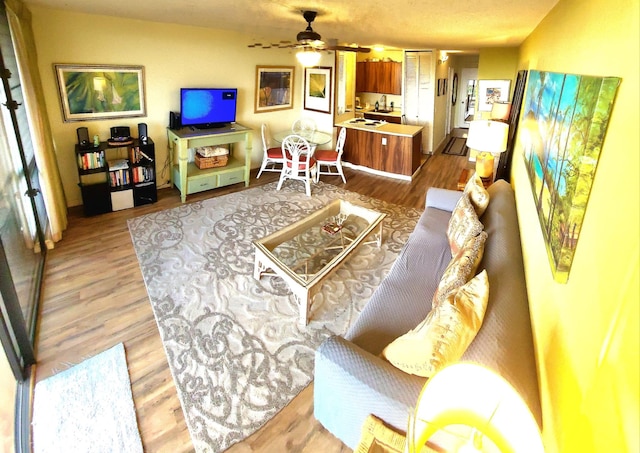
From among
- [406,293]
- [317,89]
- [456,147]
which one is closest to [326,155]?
[317,89]

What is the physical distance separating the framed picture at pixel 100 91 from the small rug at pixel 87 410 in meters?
3.16

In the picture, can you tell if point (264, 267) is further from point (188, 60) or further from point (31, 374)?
point (188, 60)

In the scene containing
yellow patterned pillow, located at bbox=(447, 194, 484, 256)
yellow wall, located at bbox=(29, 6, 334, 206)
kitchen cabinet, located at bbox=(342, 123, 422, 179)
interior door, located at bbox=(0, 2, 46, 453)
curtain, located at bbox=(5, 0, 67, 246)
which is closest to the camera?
interior door, located at bbox=(0, 2, 46, 453)

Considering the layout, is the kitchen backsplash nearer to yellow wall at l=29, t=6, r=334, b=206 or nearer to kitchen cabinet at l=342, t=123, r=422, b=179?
kitchen cabinet at l=342, t=123, r=422, b=179

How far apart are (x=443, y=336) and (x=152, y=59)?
15.6 ft

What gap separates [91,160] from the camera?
4.03m

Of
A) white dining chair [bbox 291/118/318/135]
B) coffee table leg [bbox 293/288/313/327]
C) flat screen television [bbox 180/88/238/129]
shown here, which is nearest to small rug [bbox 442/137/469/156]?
white dining chair [bbox 291/118/318/135]

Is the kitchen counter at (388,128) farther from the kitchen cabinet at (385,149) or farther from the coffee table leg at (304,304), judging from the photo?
the coffee table leg at (304,304)

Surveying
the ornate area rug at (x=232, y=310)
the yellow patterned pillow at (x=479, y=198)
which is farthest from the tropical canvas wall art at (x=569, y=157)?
the ornate area rug at (x=232, y=310)

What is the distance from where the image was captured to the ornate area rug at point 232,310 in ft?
6.55

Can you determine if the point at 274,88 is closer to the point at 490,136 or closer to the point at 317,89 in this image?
the point at 317,89

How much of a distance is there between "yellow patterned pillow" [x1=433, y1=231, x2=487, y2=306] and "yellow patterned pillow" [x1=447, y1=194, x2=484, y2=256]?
0.53 ft

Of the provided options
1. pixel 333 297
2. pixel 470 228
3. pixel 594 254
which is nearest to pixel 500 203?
pixel 470 228

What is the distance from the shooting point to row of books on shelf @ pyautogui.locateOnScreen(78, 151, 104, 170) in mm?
3965
